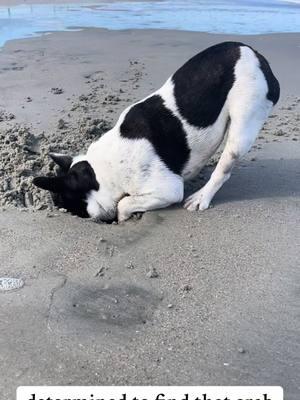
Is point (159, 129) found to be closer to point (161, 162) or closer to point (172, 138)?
point (172, 138)

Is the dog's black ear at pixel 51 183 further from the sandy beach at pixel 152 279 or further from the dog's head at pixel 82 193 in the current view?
the sandy beach at pixel 152 279

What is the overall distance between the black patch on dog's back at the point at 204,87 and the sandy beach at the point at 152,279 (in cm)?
71

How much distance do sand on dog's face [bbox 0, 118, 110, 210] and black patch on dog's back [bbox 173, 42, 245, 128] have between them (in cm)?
126

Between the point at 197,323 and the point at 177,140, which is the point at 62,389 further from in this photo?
the point at 177,140

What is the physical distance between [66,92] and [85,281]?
449 centimetres

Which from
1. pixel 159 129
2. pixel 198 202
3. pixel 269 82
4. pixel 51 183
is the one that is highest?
pixel 269 82

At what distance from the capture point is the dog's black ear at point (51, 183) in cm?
432

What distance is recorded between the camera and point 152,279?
3541mm

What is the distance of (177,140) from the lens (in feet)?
15.1

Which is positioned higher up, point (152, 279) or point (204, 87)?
point (204, 87)

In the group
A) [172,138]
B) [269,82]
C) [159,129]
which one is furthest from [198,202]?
[269,82]

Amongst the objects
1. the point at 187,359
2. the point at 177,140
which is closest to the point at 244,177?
the point at 177,140

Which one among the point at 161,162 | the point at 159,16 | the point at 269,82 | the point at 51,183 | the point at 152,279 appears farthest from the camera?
the point at 159,16

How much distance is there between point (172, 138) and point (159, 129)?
0.13 metres
